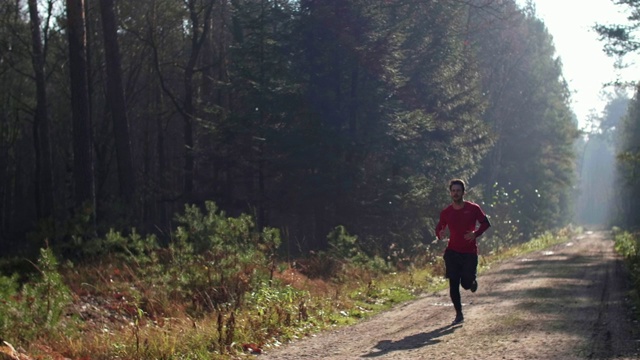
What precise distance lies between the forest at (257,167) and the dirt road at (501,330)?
3.42 feet

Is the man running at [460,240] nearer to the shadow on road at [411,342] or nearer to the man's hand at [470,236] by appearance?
the man's hand at [470,236]

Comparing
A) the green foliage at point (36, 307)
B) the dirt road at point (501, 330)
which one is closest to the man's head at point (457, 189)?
the dirt road at point (501, 330)

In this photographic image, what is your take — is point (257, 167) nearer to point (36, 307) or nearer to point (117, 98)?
point (117, 98)

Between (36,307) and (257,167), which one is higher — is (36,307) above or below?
below

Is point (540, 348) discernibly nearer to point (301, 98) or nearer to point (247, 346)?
point (247, 346)

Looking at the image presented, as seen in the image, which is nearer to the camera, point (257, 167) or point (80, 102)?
point (80, 102)

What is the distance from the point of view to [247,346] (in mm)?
9906

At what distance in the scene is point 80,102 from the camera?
853 inches

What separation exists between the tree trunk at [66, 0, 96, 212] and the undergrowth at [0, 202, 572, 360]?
451 cm

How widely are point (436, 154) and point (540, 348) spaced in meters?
20.5

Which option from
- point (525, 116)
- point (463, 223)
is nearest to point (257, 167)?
point (463, 223)

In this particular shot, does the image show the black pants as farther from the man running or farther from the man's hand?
the man's hand

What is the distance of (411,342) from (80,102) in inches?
570

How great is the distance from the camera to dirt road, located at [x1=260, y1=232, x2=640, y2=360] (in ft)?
30.0
